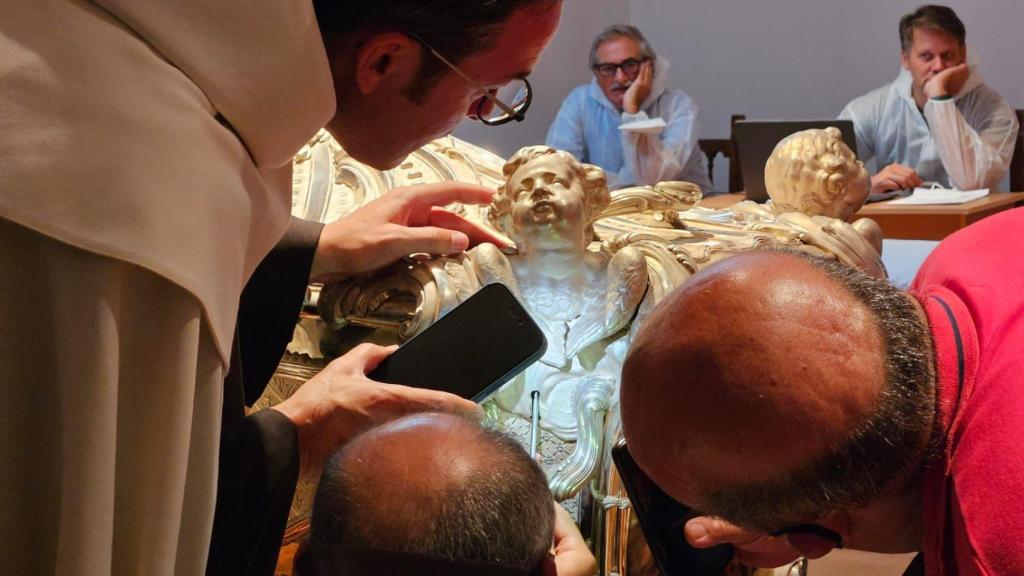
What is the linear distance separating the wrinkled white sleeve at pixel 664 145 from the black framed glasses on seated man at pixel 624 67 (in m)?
0.15

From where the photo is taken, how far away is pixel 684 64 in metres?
4.76

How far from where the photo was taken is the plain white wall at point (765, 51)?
4.03m

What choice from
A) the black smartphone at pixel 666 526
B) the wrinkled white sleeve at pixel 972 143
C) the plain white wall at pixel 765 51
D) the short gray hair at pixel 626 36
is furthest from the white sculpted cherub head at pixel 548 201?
the plain white wall at pixel 765 51

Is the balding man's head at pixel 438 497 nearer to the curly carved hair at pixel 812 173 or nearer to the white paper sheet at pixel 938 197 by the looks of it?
the curly carved hair at pixel 812 173

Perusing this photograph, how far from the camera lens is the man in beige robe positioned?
18.4 inches

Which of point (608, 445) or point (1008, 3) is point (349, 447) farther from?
point (1008, 3)

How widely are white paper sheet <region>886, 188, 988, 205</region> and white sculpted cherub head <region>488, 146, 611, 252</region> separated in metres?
1.69

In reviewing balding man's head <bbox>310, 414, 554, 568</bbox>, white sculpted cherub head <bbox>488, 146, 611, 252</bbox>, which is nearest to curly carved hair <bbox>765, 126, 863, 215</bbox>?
white sculpted cherub head <bbox>488, 146, 611, 252</bbox>

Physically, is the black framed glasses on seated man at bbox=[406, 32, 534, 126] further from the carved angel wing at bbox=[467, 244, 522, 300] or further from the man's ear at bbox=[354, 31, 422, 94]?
the carved angel wing at bbox=[467, 244, 522, 300]

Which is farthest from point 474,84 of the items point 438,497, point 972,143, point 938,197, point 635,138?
point 635,138

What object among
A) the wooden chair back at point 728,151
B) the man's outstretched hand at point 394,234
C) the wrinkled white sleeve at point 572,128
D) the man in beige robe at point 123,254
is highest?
the man in beige robe at point 123,254

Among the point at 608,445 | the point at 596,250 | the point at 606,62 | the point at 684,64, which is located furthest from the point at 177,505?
the point at 684,64

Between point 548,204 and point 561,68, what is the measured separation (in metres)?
3.40

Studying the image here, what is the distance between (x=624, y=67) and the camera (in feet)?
11.9
